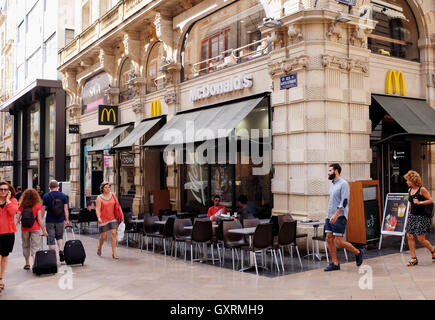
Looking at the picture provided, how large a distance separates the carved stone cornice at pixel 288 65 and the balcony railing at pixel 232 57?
2.96 ft

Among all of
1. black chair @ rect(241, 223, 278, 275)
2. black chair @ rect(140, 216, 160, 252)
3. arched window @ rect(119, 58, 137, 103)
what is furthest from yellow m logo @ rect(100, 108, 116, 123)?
black chair @ rect(241, 223, 278, 275)

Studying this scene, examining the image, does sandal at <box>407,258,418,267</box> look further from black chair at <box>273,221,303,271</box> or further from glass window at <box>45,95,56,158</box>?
glass window at <box>45,95,56,158</box>

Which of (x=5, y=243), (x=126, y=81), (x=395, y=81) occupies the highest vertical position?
(x=126, y=81)

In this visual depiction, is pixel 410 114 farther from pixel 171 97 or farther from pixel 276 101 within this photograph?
pixel 171 97

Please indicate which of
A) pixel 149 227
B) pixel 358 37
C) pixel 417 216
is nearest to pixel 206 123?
pixel 149 227

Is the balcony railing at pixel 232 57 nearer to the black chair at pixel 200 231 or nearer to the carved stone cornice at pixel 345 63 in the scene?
the carved stone cornice at pixel 345 63

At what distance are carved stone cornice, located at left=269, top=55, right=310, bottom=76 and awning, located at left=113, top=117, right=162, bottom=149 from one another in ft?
19.7

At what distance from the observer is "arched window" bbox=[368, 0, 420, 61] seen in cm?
1171

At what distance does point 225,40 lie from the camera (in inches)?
524

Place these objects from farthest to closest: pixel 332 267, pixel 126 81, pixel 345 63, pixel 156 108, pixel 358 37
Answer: pixel 126 81, pixel 156 108, pixel 358 37, pixel 345 63, pixel 332 267

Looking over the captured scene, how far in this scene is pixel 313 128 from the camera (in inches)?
391

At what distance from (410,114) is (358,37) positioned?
2.35 metres
